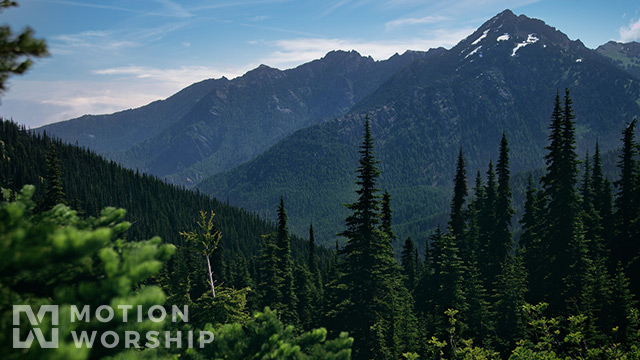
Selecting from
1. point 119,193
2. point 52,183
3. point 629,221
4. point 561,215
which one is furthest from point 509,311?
point 119,193

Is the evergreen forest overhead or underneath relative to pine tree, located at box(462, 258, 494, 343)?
overhead

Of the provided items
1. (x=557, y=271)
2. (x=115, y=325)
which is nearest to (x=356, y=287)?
(x=557, y=271)

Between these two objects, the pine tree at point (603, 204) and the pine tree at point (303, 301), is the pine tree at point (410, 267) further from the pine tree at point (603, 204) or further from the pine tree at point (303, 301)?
the pine tree at point (603, 204)

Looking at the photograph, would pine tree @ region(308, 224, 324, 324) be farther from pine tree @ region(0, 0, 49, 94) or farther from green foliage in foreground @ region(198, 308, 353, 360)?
pine tree @ region(0, 0, 49, 94)

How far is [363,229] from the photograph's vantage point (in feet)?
106

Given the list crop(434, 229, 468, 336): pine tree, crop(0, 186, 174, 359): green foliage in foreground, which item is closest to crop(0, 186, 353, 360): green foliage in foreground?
crop(0, 186, 174, 359): green foliage in foreground

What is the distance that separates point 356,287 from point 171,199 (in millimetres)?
181284

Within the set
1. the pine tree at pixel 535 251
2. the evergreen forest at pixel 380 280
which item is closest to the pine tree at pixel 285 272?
the evergreen forest at pixel 380 280

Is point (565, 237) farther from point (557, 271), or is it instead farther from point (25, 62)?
point (25, 62)

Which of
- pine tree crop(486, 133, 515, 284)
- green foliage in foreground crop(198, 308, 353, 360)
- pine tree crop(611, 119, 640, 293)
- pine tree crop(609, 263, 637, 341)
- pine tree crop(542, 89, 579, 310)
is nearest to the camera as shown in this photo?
green foliage in foreground crop(198, 308, 353, 360)
